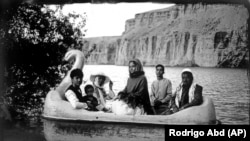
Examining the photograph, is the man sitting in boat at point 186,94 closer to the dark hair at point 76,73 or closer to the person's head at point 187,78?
the person's head at point 187,78

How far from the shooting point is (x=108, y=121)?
4.38 metres

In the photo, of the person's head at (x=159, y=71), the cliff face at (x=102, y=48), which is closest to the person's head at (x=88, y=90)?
the cliff face at (x=102, y=48)

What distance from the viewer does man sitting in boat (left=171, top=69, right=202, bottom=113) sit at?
14.4 feet

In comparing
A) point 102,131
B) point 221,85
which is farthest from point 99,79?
point 221,85

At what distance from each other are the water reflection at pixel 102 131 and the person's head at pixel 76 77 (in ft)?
1.80

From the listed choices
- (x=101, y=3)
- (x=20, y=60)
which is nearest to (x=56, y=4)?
(x=101, y=3)

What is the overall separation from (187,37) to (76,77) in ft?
5.49

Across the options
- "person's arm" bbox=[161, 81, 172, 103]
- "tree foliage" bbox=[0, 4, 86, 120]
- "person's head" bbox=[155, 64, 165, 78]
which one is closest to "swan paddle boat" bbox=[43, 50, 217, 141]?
"person's arm" bbox=[161, 81, 172, 103]

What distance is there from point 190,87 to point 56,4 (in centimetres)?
225

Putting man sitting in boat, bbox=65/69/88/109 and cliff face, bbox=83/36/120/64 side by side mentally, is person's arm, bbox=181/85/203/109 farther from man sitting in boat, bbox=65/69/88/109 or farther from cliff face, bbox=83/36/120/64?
man sitting in boat, bbox=65/69/88/109

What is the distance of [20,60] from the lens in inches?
192

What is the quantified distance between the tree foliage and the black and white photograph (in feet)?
0.05

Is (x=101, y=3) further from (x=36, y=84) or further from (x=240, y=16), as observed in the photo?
(x=240, y=16)

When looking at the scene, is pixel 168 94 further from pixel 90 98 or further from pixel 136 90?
pixel 90 98
